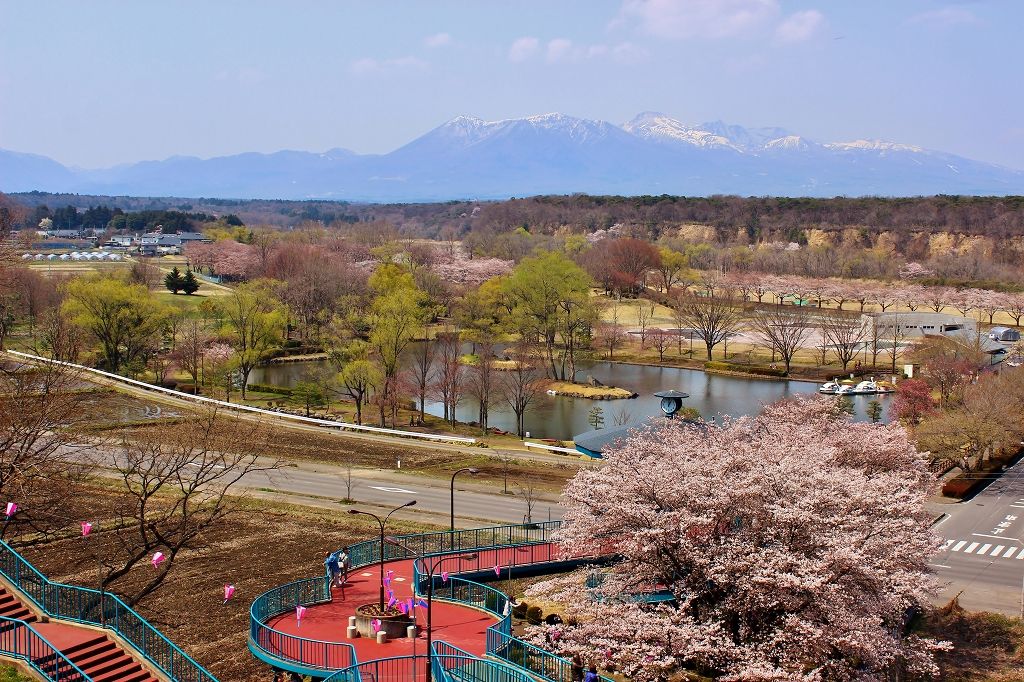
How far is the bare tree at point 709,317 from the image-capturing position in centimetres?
7894

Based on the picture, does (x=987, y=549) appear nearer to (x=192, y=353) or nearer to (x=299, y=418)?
(x=299, y=418)

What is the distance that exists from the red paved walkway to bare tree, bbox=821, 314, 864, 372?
52711 millimetres

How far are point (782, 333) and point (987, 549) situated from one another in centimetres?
4291

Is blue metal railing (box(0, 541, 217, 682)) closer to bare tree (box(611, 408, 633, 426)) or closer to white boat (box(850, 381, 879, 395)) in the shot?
bare tree (box(611, 408, 633, 426))

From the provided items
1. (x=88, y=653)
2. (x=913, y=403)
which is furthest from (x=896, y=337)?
(x=88, y=653)

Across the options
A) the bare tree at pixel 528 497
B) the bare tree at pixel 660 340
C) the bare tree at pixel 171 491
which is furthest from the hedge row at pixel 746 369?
the bare tree at pixel 171 491

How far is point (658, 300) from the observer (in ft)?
336

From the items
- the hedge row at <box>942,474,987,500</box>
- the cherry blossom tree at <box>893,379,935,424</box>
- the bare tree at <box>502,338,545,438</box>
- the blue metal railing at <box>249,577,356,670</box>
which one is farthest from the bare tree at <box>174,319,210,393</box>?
the hedge row at <box>942,474,987,500</box>

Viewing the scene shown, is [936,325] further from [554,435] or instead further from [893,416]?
[554,435]

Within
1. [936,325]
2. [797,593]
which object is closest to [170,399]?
[797,593]

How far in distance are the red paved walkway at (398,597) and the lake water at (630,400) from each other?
28837 millimetres

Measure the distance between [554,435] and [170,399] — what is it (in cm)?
1984

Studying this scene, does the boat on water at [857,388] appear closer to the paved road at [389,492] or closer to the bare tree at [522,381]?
the bare tree at [522,381]

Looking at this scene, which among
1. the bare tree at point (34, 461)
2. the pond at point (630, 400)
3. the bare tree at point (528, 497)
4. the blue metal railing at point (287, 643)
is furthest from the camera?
the pond at point (630, 400)
